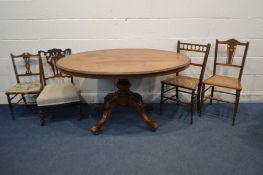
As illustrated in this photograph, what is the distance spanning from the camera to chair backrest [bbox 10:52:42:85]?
2.99 m

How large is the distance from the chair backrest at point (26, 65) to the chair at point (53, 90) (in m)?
0.09

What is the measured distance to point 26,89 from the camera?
2.82 m

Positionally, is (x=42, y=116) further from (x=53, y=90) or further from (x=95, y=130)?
(x=95, y=130)

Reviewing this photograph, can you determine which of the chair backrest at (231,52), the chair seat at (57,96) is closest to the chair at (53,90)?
the chair seat at (57,96)

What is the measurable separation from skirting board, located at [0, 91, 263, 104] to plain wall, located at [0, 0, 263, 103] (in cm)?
38

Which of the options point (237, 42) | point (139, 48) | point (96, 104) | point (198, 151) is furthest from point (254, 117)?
point (96, 104)

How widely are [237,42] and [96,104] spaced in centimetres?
196

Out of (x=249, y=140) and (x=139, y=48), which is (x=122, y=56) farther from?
(x=249, y=140)

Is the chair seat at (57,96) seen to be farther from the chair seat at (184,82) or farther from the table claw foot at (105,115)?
the chair seat at (184,82)

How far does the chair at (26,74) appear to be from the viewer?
112 inches

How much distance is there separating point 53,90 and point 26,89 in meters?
0.35

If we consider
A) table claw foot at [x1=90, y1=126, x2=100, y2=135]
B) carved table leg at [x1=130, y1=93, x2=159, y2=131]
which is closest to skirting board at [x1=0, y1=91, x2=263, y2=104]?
carved table leg at [x1=130, y1=93, x2=159, y2=131]

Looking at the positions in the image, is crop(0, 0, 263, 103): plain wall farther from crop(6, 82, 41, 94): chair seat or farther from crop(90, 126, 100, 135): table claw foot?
crop(90, 126, 100, 135): table claw foot

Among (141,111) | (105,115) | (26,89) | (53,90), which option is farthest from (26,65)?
(141,111)
